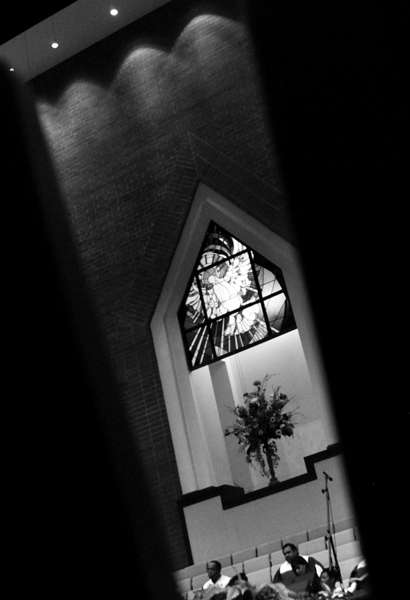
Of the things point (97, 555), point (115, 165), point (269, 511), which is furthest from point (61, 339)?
point (115, 165)

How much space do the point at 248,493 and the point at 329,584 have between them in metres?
4.27

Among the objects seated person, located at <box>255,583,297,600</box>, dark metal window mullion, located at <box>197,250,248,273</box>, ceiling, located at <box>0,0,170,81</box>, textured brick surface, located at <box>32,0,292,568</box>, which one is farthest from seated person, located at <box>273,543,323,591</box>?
ceiling, located at <box>0,0,170,81</box>

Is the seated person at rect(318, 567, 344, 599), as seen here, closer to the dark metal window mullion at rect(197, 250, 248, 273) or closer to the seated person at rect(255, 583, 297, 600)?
the seated person at rect(255, 583, 297, 600)

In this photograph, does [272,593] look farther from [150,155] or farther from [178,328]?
[150,155]

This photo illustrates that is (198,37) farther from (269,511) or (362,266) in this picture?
(362,266)

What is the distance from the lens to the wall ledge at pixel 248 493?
11.0 meters

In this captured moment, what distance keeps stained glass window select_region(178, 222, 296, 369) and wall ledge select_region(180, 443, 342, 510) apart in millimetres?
1765

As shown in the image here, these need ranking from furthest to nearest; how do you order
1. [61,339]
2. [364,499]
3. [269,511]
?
1. [269,511]
2. [61,339]
3. [364,499]

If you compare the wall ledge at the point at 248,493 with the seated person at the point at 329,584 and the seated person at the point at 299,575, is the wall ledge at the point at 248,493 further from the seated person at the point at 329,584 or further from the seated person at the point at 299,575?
the seated person at the point at 329,584

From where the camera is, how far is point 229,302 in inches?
487

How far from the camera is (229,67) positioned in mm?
12977

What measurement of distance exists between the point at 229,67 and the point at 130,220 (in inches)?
98.6

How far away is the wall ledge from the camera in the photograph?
1099 cm

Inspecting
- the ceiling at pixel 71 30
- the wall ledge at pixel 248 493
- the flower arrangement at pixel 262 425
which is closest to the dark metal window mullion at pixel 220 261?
the flower arrangement at pixel 262 425
